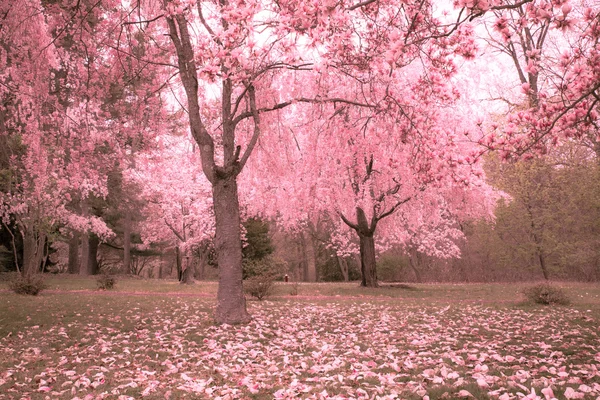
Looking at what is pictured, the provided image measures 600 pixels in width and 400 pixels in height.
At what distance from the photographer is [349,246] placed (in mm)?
26500

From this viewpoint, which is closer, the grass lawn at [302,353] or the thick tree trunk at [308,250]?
the grass lawn at [302,353]

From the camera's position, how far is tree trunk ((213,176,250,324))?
8.70m

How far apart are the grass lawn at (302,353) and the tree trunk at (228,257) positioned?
0.43m

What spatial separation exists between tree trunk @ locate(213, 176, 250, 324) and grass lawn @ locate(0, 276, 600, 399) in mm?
428

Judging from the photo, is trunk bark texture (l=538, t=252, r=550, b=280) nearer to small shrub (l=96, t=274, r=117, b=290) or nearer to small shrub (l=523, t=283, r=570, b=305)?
small shrub (l=523, t=283, r=570, b=305)

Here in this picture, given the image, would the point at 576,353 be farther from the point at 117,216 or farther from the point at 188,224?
the point at 117,216

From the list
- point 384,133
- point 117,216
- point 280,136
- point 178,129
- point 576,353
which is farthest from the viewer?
point 117,216

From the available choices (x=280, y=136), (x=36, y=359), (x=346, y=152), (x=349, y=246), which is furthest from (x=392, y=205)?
(x=36, y=359)

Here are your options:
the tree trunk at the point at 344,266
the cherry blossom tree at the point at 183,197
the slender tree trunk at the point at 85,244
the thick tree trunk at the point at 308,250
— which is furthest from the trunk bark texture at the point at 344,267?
the slender tree trunk at the point at 85,244

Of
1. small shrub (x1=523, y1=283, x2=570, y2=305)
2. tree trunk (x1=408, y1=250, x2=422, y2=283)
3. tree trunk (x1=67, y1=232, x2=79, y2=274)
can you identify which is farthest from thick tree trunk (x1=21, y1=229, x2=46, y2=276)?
Result: tree trunk (x1=408, y1=250, x2=422, y2=283)

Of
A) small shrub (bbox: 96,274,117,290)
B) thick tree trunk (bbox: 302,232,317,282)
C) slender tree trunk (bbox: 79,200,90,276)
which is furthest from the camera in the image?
thick tree trunk (bbox: 302,232,317,282)

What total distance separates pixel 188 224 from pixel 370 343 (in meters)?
17.8

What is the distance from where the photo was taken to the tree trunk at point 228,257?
870 centimetres

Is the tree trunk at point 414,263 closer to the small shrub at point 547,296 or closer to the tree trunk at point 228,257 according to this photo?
the small shrub at point 547,296
